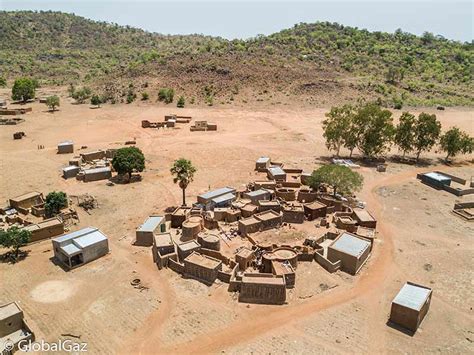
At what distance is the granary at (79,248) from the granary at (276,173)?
23853 millimetres

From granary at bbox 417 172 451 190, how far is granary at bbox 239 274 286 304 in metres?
33.3

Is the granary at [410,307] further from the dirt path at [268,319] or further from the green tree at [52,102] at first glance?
the green tree at [52,102]

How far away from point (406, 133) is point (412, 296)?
40.5 metres

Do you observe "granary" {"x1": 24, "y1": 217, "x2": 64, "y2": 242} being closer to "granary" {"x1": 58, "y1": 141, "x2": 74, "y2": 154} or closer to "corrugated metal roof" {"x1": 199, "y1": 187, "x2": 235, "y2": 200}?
"corrugated metal roof" {"x1": 199, "y1": 187, "x2": 235, "y2": 200}

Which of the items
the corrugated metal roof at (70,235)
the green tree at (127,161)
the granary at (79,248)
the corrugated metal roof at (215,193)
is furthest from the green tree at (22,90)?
the granary at (79,248)

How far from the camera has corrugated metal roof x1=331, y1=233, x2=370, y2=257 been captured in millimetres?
32719

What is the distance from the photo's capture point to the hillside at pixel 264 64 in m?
106

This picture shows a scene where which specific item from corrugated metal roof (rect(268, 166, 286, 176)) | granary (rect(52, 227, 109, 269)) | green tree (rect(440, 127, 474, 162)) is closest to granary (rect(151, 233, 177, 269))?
granary (rect(52, 227, 109, 269))

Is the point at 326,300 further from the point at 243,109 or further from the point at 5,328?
the point at 243,109

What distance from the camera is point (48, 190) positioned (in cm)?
4816

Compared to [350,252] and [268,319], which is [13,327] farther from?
[350,252]

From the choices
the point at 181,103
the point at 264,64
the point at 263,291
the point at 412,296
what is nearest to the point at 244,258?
the point at 263,291

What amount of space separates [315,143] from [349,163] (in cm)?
1282

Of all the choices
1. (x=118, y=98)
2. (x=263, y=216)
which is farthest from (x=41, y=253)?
(x=118, y=98)
